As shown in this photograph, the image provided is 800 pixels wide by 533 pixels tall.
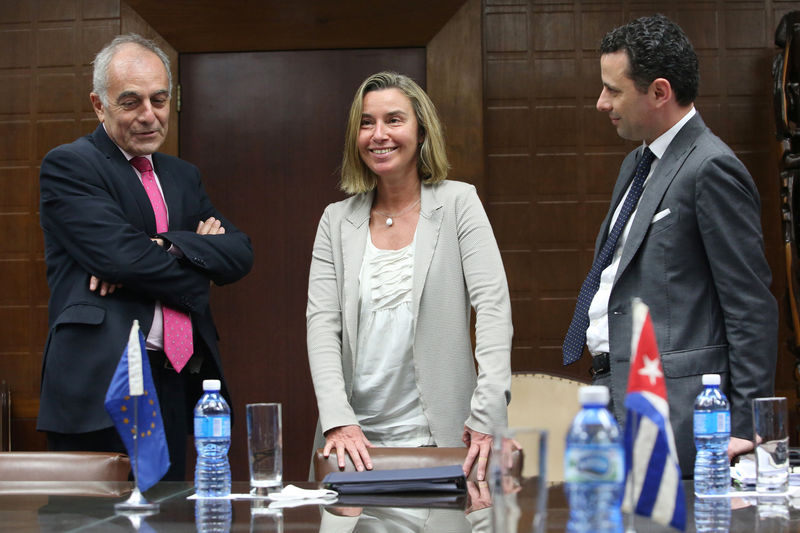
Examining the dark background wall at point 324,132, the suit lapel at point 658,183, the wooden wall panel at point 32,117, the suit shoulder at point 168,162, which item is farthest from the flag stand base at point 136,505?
the wooden wall panel at point 32,117

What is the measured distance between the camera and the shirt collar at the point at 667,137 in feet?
8.21

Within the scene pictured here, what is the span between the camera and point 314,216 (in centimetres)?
A: 529

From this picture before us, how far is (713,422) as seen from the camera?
185 cm

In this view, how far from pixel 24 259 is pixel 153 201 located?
2.79 meters

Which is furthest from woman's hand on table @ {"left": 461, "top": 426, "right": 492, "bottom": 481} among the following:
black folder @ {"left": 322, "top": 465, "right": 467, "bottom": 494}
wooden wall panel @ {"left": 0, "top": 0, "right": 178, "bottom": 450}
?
wooden wall panel @ {"left": 0, "top": 0, "right": 178, "bottom": 450}

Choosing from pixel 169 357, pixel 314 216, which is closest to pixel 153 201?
pixel 169 357

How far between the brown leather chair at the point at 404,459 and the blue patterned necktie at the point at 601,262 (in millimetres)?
488

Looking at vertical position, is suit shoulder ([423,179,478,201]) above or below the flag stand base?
above

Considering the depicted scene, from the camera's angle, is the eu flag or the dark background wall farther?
the dark background wall

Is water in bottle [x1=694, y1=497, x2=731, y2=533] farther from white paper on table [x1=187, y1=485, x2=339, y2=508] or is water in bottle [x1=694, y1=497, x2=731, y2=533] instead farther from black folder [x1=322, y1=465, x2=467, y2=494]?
white paper on table [x1=187, y1=485, x2=339, y2=508]

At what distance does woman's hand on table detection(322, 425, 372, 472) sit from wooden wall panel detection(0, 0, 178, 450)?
3.36m

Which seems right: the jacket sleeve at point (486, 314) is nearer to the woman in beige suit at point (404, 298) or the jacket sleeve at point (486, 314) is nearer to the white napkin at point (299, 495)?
the woman in beige suit at point (404, 298)

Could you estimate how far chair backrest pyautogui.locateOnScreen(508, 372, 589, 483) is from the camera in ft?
12.1

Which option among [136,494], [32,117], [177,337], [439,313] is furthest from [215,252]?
[32,117]
